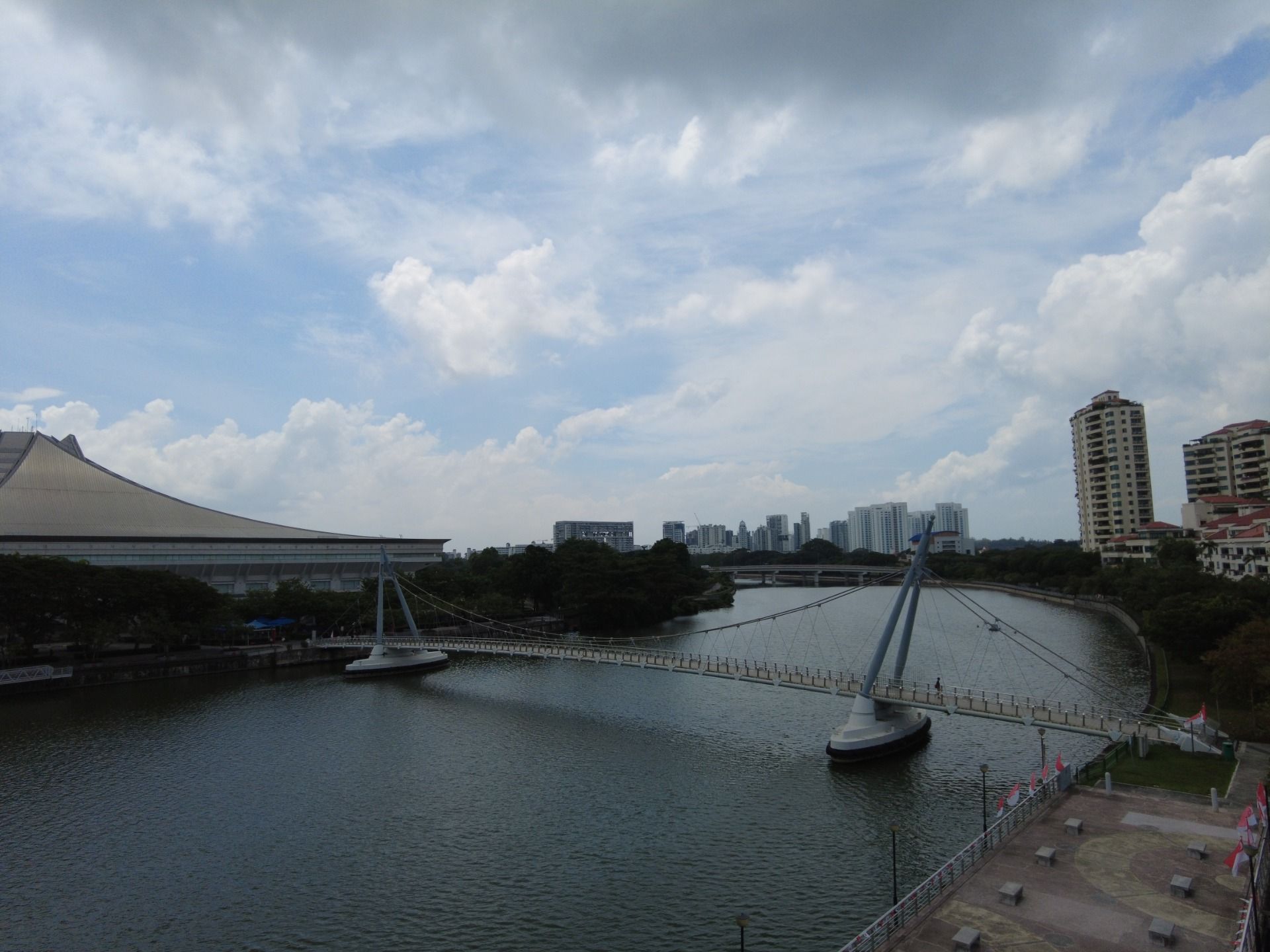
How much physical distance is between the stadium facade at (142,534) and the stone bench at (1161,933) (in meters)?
62.7

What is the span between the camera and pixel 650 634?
204ft

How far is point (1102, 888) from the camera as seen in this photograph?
1254cm

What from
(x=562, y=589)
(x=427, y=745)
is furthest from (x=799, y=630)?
(x=427, y=745)

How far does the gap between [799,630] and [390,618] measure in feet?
101

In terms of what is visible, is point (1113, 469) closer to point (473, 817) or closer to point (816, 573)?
point (816, 573)

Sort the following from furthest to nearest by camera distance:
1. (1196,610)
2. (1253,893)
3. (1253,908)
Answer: (1196,610)
(1253,893)
(1253,908)

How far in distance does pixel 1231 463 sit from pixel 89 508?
10759 cm

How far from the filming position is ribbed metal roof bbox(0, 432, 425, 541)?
59.6 m

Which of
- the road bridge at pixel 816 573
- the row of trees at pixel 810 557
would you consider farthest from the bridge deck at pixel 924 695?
the row of trees at pixel 810 557

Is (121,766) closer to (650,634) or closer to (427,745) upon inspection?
(427,745)

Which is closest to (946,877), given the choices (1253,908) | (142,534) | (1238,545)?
(1253,908)

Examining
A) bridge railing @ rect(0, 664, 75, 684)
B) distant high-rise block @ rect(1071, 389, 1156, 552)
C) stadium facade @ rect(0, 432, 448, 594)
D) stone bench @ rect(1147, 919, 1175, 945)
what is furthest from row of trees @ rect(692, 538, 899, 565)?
stone bench @ rect(1147, 919, 1175, 945)

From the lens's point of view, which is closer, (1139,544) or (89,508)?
(89,508)

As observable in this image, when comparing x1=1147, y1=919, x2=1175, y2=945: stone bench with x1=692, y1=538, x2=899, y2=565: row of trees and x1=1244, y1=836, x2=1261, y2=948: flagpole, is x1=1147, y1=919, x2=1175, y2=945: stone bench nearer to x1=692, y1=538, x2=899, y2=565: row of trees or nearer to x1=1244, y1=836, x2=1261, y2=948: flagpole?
x1=1244, y1=836, x2=1261, y2=948: flagpole
